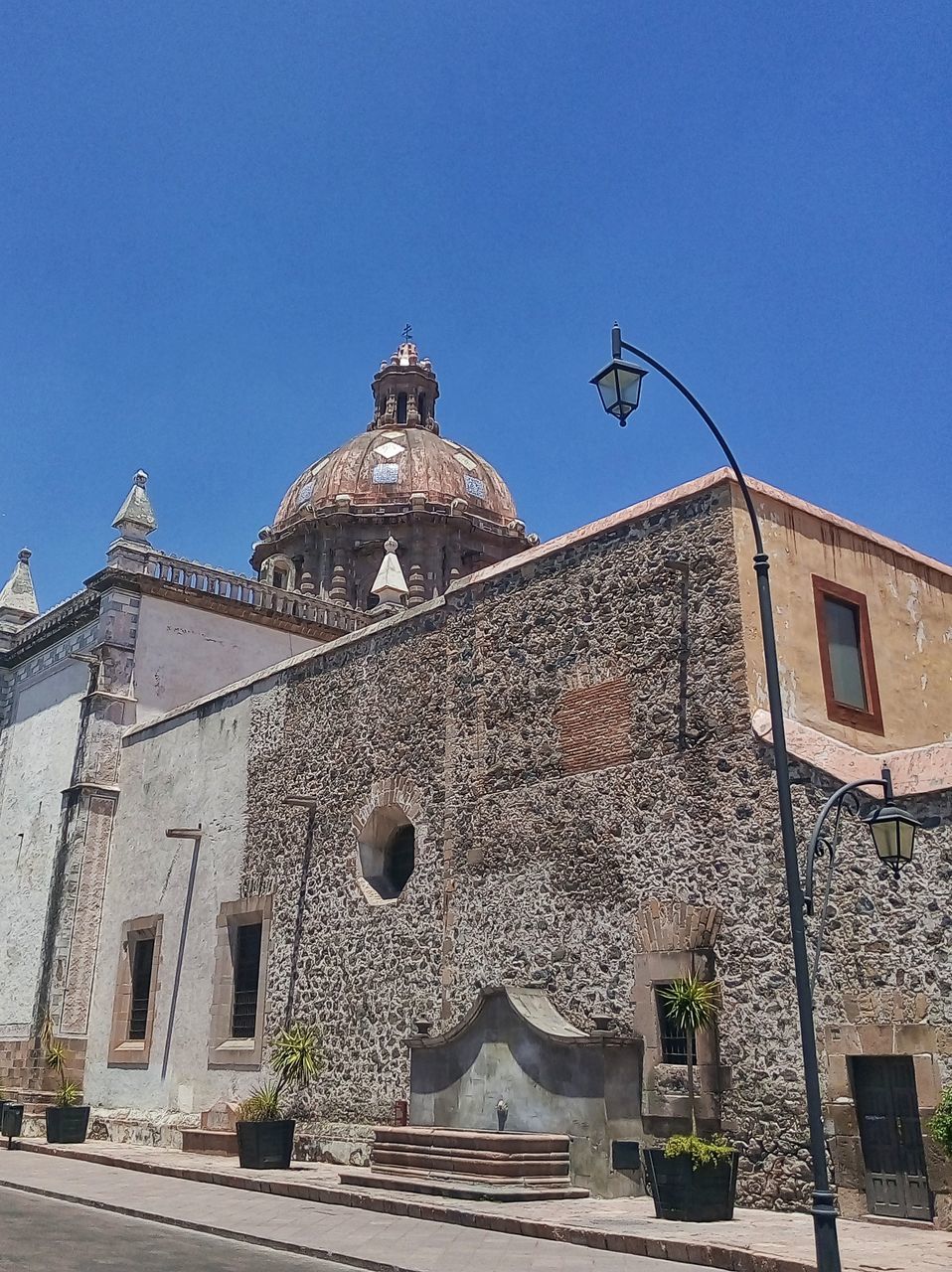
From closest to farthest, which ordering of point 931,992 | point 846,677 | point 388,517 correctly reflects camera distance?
point 931,992, point 846,677, point 388,517

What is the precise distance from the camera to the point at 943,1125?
30.0ft

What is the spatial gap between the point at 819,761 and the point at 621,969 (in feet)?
10.5

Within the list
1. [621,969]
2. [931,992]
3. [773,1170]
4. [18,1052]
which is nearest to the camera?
[931,992]

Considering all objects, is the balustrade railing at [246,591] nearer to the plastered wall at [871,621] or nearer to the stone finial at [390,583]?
the stone finial at [390,583]

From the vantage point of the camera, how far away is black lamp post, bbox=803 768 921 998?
30.8 ft

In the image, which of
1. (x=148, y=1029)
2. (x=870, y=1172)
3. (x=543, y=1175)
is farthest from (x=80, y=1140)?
(x=870, y=1172)

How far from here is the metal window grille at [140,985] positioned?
65.9 ft

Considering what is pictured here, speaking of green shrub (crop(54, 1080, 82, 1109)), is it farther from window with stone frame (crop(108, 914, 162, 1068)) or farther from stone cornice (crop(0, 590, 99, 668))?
stone cornice (crop(0, 590, 99, 668))

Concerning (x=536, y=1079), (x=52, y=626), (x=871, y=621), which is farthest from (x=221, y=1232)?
(x=52, y=626)

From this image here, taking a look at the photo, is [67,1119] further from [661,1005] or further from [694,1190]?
[694,1190]

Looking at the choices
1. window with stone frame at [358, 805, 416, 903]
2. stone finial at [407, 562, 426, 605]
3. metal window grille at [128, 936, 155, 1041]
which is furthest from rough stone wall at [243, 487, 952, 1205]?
stone finial at [407, 562, 426, 605]

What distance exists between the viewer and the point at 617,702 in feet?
44.2

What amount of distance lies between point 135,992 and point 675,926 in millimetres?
11915

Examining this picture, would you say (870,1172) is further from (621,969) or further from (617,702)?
(617,702)
